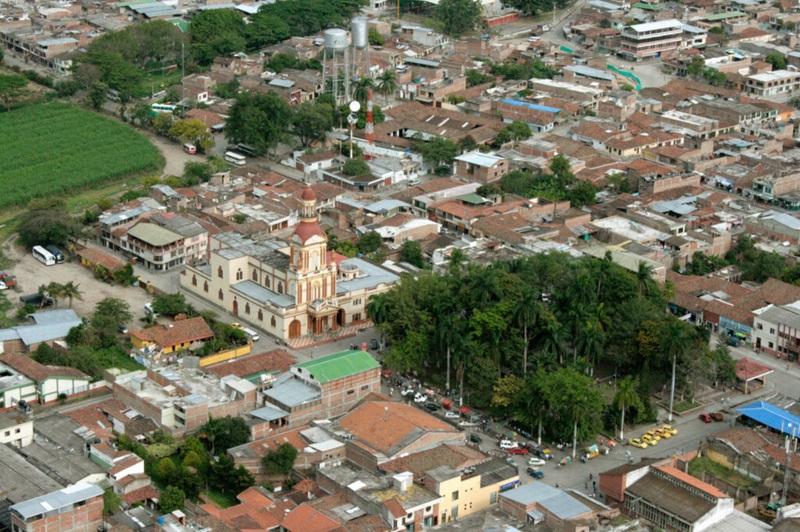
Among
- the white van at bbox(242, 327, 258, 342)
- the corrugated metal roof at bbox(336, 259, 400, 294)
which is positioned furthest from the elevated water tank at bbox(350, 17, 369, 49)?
the white van at bbox(242, 327, 258, 342)

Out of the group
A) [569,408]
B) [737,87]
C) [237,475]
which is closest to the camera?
[237,475]

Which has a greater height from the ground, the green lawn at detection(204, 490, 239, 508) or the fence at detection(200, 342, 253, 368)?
the green lawn at detection(204, 490, 239, 508)

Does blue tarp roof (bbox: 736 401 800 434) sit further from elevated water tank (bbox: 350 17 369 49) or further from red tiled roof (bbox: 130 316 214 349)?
A: elevated water tank (bbox: 350 17 369 49)

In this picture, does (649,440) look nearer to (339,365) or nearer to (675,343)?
(675,343)

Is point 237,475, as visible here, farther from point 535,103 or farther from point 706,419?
point 535,103

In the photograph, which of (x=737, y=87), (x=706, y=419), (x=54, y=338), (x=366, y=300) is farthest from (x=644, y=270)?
(x=737, y=87)
